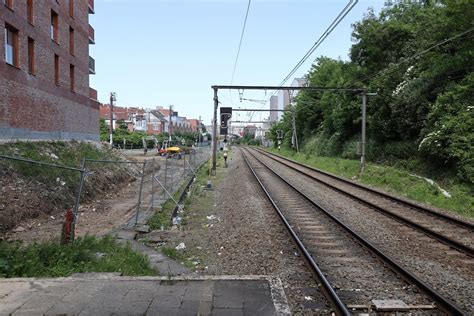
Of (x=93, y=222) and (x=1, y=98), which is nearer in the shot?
(x=93, y=222)

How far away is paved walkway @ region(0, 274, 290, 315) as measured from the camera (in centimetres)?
448

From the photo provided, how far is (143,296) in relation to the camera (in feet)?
16.1

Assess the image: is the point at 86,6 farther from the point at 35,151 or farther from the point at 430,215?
the point at 430,215

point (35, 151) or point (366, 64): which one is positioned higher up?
point (366, 64)

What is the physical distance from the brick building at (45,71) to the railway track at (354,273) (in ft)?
50.7

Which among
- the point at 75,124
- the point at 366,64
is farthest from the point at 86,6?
the point at 366,64

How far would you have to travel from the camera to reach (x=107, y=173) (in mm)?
21359

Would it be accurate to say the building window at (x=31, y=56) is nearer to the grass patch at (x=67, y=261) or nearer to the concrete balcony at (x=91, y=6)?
the concrete balcony at (x=91, y=6)

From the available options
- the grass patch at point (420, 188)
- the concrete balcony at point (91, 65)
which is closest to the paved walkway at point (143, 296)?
the grass patch at point (420, 188)

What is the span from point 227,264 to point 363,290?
8.51 ft

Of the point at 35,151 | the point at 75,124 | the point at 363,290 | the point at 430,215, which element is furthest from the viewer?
the point at 75,124

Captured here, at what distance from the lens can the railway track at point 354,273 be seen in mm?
5418

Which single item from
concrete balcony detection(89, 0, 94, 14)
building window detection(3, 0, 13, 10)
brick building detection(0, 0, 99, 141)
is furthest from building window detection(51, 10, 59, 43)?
concrete balcony detection(89, 0, 94, 14)

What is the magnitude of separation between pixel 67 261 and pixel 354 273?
4.64 m
